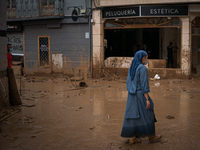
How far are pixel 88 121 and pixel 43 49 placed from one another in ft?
42.4

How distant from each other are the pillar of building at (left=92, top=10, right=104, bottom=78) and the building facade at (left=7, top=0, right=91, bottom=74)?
522mm

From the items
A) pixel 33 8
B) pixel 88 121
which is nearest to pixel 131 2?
pixel 33 8

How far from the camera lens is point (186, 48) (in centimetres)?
1628

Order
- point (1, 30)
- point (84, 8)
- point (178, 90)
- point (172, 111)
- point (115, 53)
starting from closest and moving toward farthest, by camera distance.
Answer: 1. point (172, 111)
2. point (1, 30)
3. point (178, 90)
4. point (84, 8)
5. point (115, 53)

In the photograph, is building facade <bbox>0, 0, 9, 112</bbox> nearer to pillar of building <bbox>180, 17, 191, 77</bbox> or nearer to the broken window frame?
pillar of building <bbox>180, 17, 191, 77</bbox>

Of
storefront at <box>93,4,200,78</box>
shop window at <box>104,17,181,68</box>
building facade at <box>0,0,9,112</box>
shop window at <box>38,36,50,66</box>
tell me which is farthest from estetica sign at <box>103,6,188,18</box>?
building facade at <box>0,0,9,112</box>

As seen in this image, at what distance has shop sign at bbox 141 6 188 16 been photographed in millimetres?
16000

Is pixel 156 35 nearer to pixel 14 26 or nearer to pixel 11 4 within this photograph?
pixel 14 26

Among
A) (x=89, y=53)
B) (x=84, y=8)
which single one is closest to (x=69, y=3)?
(x=84, y=8)

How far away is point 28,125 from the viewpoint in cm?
716

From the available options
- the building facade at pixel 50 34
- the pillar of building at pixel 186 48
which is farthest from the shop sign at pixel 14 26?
the pillar of building at pixel 186 48

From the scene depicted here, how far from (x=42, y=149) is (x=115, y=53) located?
15170mm

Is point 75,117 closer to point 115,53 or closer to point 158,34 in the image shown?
point 115,53

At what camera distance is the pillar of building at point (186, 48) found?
52.9 ft
